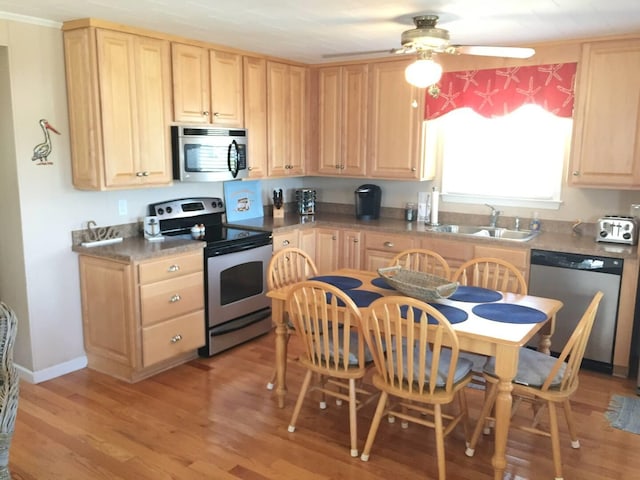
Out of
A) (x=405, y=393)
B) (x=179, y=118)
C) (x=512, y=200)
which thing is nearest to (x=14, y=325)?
(x=405, y=393)

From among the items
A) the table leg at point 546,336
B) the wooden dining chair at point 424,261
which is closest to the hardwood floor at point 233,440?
the table leg at point 546,336

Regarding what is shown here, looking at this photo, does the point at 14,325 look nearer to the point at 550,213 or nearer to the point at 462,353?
the point at 462,353

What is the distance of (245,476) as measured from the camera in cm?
266

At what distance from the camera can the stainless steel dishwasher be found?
12.2ft

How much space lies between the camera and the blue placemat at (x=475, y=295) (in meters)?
3.02

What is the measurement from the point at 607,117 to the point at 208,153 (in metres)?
2.83

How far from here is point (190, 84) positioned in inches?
159

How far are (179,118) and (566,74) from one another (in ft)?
9.14

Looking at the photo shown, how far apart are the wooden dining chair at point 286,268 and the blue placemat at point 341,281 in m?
0.19

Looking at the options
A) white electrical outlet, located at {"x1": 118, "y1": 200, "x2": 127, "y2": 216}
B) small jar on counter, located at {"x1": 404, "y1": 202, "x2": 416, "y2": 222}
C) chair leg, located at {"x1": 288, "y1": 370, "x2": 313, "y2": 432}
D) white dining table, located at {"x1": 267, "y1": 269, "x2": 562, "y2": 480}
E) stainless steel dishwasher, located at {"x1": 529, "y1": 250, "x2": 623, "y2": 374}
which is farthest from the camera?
small jar on counter, located at {"x1": 404, "y1": 202, "x2": 416, "y2": 222}

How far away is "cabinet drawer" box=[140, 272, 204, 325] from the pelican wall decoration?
1.01 m

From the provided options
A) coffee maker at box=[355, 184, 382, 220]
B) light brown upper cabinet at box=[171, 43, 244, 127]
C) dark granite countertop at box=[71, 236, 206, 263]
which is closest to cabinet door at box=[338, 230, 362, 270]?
coffee maker at box=[355, 184, 382, 220]

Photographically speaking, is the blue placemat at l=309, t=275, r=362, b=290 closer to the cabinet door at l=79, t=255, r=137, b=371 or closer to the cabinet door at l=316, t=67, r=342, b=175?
the cabinet door at l=79, t=255, r=137, b=371

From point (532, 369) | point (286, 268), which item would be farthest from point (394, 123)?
point (532, 369)
